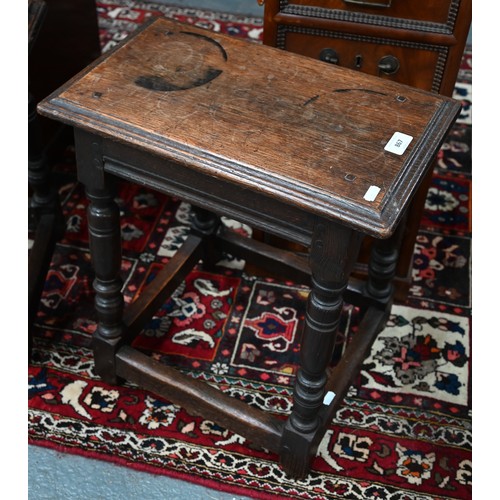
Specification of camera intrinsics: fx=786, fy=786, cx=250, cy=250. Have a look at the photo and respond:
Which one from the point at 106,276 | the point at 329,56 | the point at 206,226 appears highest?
the point at 329,56

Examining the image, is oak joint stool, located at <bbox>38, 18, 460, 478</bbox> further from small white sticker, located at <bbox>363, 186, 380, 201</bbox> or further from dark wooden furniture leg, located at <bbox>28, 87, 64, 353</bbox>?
dark wooden furniture leg, located at <bbox>28, 87, 64, 353</bbox>

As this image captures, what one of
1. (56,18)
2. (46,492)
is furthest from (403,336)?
(56,18)

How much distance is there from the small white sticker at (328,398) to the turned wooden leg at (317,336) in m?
0.06

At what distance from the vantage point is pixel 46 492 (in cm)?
210

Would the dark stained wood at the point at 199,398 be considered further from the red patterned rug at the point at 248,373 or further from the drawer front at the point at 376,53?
the drawer front at the point at 376,53

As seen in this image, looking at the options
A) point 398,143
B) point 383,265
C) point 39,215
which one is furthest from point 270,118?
point 39,215

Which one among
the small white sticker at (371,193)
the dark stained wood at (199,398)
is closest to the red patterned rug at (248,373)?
the dark stained wood at (199,398)

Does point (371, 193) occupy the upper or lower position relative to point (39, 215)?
upper

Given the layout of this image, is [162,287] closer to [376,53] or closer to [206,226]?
[206,226]

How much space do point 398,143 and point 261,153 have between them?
0.31 meters

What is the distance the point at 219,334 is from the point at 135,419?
0.40 metres

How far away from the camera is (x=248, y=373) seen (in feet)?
7.89

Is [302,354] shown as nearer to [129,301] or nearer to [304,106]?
[304,106]

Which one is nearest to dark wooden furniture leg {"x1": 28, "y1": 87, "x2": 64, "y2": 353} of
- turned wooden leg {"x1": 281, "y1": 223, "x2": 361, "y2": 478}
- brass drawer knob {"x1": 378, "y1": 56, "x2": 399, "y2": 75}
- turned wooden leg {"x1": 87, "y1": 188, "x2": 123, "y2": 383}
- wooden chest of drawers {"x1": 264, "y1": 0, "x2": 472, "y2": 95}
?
turned wooden leg {"x1": 87, "y1": 188, "x2": 123, "y2": 383}
